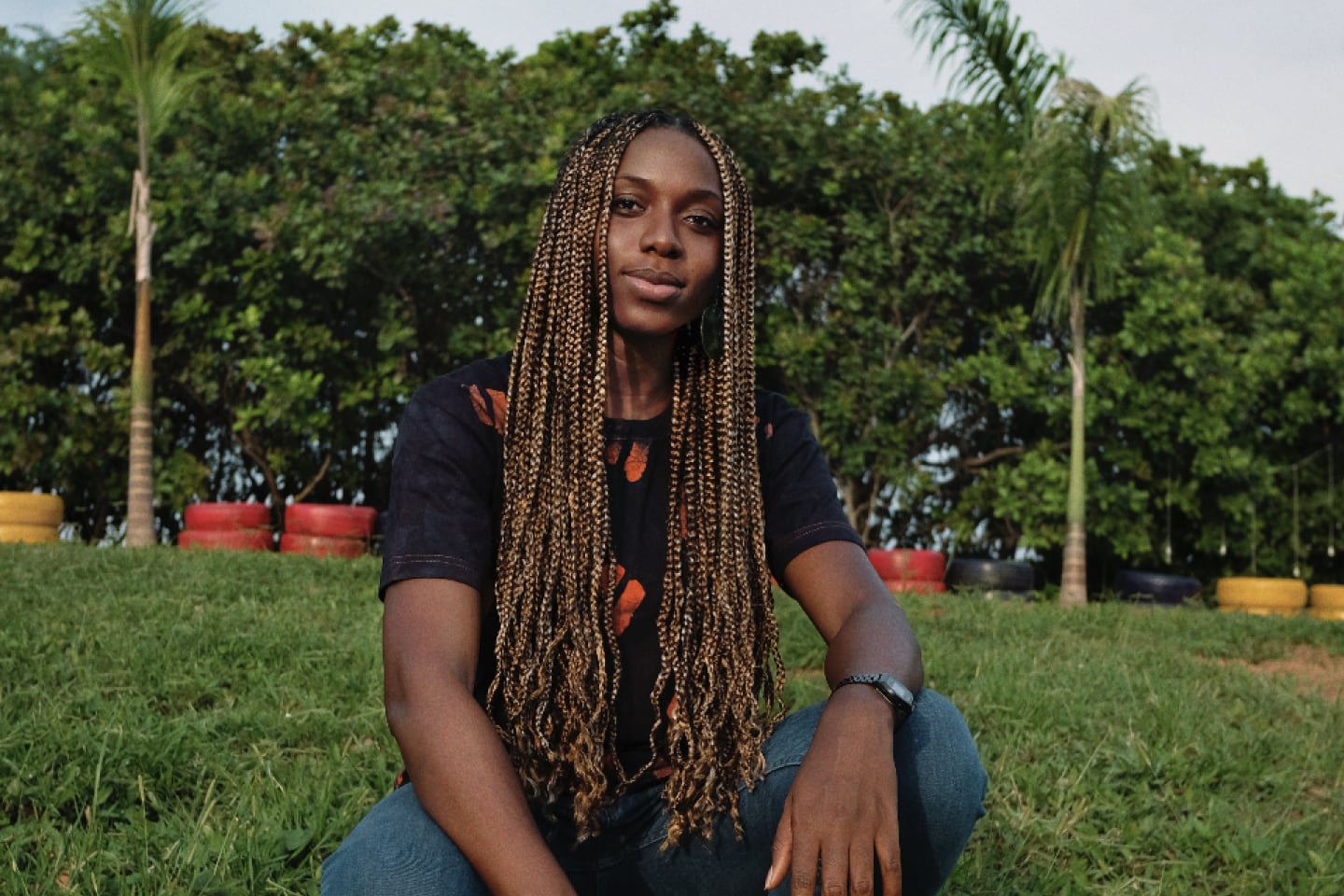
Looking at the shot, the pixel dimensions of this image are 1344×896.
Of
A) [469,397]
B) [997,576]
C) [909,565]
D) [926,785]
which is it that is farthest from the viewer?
[997,576]

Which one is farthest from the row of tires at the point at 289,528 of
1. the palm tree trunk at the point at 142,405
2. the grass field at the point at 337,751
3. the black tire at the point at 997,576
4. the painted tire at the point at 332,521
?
the black tire at the point at 997,576

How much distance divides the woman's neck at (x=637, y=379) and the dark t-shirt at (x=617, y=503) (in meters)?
0.03

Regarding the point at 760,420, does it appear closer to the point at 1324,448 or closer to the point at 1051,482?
the point at 1051,482

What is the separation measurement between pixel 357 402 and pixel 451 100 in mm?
3061

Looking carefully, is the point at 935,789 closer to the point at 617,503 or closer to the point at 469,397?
the point at 617,503

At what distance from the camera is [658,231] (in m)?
2.16

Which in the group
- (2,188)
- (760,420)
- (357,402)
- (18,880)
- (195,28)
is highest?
(195,28)

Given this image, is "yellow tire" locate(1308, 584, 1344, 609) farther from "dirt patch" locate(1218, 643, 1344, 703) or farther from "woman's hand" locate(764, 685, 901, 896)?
"woman's hand" locate(764, 685, 901, 896)

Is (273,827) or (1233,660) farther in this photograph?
(1233,660)

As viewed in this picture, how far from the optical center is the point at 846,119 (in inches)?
520

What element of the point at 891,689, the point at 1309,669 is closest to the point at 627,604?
the point at 891,689

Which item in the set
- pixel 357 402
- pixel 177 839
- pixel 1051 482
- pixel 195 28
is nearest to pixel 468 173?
pixel 357 402

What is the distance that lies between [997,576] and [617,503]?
9808 mm

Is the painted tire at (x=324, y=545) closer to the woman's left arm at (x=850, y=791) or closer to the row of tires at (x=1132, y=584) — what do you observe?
the row of tires at (x=1132, y=584)
